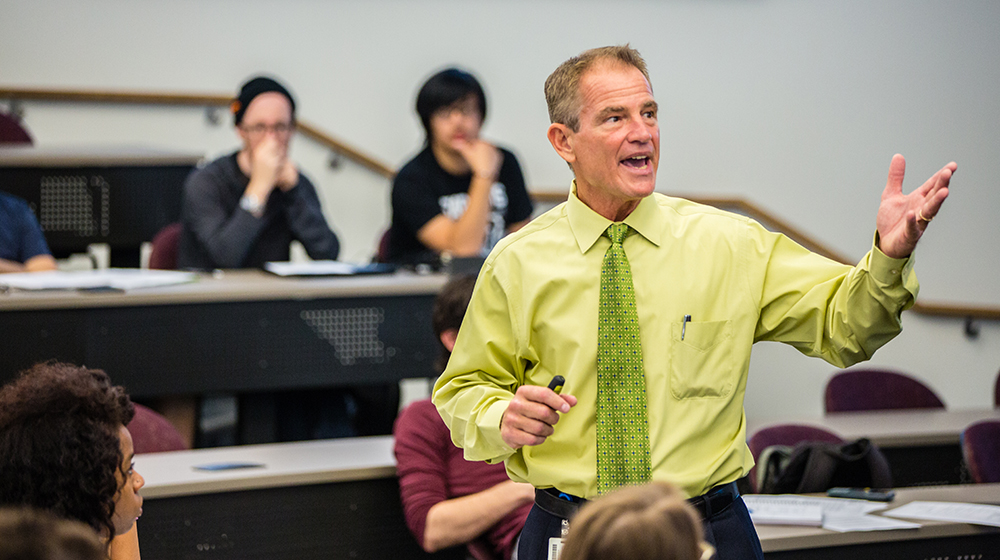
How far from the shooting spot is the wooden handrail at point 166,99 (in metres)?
4.69

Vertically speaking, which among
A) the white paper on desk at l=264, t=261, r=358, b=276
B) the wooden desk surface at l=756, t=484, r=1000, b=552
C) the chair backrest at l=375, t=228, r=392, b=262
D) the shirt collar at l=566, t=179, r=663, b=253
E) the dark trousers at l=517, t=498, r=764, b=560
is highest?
the shirt collar at l=566, t=179, r=663, b=253

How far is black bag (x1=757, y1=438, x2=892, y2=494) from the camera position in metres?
2.40

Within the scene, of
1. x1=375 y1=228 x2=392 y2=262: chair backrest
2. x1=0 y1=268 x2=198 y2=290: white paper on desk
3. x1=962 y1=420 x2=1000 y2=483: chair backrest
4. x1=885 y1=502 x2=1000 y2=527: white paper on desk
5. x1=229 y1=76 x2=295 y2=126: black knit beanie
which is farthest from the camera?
x1=375 y1=228 x2=392 y2=262: chair backrest

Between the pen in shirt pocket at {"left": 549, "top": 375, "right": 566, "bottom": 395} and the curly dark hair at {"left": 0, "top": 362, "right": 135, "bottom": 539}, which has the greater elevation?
the pen in shirt pocket at {"left": 549, "top": 375, "right": 566, "bottom": 395}

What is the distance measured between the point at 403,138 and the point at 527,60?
75 centimetres

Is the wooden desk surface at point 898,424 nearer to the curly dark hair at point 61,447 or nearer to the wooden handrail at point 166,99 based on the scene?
the curly dark hair at point 61,447

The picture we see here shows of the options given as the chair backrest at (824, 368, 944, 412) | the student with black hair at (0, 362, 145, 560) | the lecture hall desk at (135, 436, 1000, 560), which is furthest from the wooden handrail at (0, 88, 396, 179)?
the student with black hair at (0, 362, 145, 560)

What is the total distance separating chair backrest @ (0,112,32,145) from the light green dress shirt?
3.52m

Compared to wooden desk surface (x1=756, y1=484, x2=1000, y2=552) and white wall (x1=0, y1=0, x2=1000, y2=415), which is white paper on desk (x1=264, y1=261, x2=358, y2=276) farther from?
white wall (x1=0, y1=0, x2=1000, y2=415)

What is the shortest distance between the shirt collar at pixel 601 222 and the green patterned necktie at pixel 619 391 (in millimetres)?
64

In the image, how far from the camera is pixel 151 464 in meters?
2.29

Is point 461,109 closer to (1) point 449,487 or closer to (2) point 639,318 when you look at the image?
(1) point 449,487

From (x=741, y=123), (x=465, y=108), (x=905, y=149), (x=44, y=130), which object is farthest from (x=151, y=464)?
(x=905, y=149)

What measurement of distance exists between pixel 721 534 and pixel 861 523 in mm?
785
